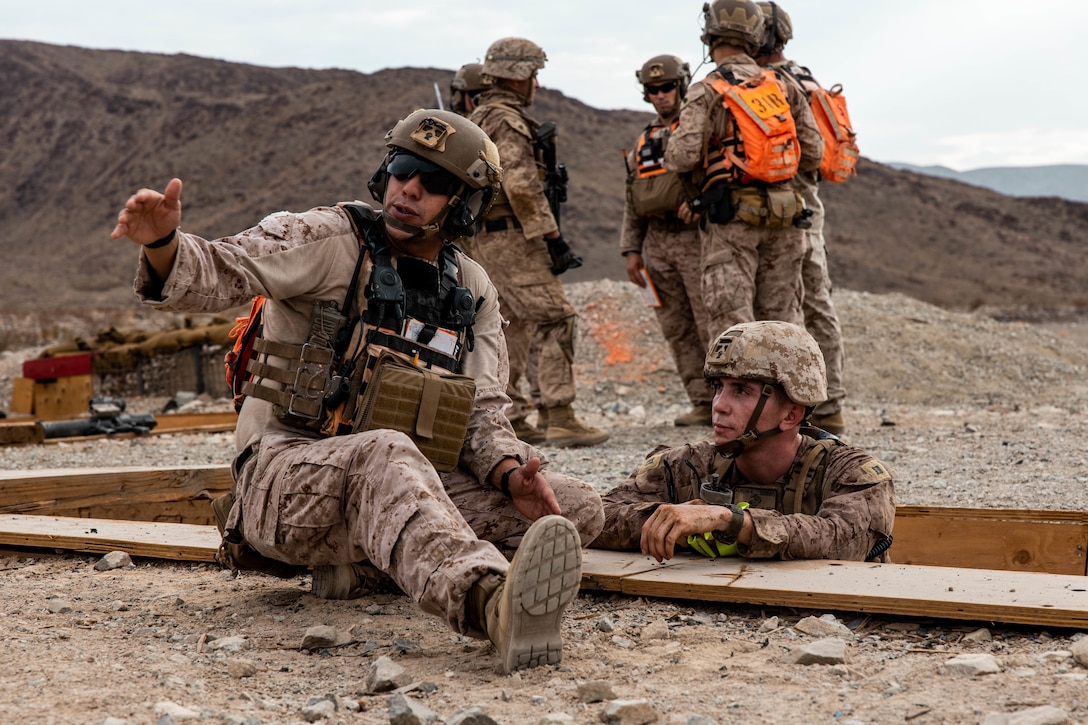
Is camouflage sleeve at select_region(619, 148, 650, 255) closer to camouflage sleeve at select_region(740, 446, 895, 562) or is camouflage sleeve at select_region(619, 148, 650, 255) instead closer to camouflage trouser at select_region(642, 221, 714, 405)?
camouflage trouser at select_region(642, 221, 714, 405)

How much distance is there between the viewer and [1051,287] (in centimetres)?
4803

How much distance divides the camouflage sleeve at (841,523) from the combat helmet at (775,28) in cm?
448

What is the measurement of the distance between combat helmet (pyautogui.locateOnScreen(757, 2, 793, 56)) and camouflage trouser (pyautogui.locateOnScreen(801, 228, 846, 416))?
1.25 m

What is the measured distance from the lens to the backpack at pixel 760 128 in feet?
23.3

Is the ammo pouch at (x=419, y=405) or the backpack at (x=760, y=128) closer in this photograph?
the ammo pouch at (x=419, y=405)

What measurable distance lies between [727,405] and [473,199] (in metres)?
1.10

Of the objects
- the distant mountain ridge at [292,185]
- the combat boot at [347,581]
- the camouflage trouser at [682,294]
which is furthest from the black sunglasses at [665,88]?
the distant mountain ridge at [292,185]

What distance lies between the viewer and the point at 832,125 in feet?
26.6

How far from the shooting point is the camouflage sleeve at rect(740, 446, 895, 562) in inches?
150

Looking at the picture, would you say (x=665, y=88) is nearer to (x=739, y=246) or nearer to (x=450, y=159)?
(x=739, y=246)

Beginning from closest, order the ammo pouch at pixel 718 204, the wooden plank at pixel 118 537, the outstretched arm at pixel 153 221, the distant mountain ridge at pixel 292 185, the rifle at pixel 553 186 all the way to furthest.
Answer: the outstretched arm at pixel 153 221 → the wooden plank at pixel 118 537 → the ammo pouch at pixel 718 204 → the rifle at pixel 553 186 → the distant mountain ridge at pixel 292 185

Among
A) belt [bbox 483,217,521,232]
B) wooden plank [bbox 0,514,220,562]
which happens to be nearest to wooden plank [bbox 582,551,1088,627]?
wooden plank [bbox 0,514,220,562]

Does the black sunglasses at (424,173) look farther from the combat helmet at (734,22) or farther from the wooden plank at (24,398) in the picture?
the wooden plank at (24,398)

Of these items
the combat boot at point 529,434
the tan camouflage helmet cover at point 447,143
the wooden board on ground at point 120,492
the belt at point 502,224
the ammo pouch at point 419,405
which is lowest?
the wooden board on ground at point 120,492
